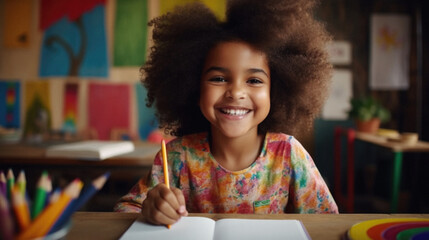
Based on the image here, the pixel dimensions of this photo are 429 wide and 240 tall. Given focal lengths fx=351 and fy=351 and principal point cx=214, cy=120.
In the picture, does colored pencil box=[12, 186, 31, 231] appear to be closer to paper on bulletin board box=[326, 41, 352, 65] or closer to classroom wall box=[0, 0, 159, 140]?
classroom wall box=[0, 0, 159, 140]

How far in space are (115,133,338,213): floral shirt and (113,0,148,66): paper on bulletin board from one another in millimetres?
2363

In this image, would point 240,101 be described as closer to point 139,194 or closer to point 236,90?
point 236,90

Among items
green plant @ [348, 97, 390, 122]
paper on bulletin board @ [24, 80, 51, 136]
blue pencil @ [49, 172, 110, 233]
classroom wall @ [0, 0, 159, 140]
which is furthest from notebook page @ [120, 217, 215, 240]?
paper on bulletin board @ [24, 80, 51, 136]

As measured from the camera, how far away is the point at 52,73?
3.21 metres

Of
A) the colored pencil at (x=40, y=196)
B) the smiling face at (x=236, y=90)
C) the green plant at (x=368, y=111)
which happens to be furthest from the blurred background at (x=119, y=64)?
the colored pencil at (x=40, y=196)

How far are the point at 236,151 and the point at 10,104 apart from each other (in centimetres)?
295

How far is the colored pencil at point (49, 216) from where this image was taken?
15.4 inches

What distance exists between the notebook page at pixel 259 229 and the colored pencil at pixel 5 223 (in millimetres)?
297

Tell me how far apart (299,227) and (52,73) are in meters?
3.13

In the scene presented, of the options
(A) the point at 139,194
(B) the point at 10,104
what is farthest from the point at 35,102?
(A) the point at 139,194

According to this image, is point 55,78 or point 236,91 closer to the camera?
point 236,91

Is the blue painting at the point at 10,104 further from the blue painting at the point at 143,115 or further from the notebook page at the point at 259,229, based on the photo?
the notebook page at the point at 259,229

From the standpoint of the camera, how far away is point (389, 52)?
3242mm

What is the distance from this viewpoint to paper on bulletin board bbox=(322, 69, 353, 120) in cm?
330
